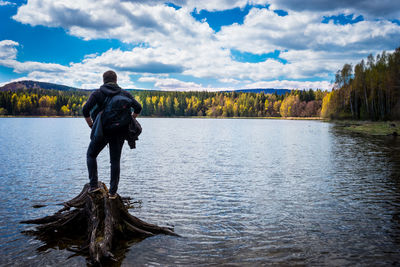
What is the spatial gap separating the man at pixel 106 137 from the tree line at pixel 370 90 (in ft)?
202

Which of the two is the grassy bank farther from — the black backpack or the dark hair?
the dark hair

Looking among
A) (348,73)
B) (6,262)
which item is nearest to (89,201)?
(6,262)

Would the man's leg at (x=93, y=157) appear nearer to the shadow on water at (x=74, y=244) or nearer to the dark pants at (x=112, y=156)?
the dark pants at (x=112, y=156)

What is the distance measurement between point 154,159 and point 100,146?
16413mm

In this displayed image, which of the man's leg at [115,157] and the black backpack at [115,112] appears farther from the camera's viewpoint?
the man's leg at [115,157]

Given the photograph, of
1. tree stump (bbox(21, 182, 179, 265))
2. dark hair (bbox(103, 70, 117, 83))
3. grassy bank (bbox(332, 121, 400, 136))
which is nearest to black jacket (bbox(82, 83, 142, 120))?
dark hair (bbox(103, 70, 117, 83))

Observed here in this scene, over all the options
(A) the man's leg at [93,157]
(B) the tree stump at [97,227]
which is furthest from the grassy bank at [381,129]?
(A) the man's leg at [93,157]

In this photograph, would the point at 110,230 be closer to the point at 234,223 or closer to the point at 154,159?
the point at 234,223

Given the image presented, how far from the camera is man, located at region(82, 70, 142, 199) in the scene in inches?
269

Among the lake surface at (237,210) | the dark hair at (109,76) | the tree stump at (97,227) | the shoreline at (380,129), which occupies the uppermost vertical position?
the dark hair at (109,76)

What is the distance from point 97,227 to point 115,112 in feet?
8.44

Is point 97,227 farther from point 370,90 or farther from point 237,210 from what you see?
point 370,90

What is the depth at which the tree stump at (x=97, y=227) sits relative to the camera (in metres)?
6.37

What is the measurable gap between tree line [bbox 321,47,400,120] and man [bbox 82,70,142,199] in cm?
6155
